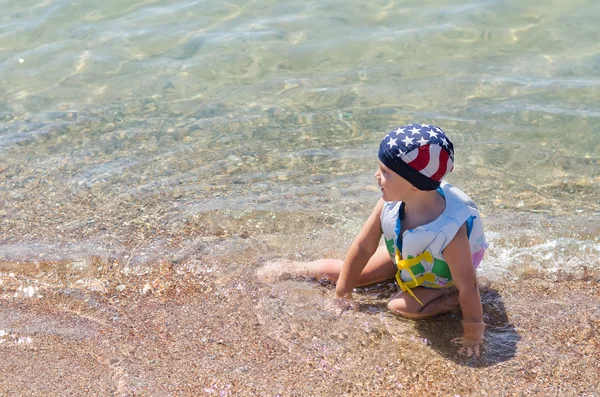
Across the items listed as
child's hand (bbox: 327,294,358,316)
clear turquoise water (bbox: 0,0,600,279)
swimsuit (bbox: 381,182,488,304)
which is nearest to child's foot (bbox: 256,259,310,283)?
clear turquoise water (bbox: 0,0,600,279)

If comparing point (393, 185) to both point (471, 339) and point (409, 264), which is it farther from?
point (471, 339)

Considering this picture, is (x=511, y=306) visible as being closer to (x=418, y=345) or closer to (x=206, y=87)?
(x=418, y=345)

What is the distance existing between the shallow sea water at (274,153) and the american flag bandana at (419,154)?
0.92 meters

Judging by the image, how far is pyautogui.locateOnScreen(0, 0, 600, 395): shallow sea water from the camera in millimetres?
3754

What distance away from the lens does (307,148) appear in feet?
19.9

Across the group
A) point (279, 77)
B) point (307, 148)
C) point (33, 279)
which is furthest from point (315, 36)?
point (33, 279)

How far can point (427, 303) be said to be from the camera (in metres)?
3.69

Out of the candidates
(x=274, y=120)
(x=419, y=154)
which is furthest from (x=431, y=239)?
(x=274, y=120)

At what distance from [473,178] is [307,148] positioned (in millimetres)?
1541

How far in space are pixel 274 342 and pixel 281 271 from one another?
2.58 ft

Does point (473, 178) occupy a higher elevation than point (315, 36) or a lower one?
lower

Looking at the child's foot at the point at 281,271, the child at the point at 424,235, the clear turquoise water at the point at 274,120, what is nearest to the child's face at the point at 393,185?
the child at the point at 424,235

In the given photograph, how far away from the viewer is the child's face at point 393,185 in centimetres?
329

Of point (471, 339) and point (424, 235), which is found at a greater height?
point (424, 235)
